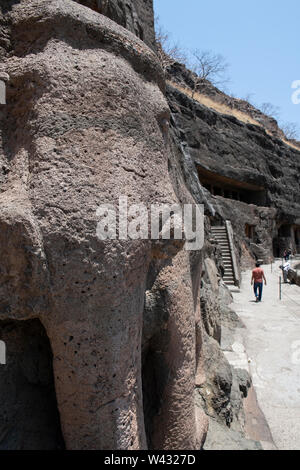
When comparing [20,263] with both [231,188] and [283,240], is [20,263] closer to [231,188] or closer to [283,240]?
[231,188]

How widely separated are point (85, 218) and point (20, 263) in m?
0.25

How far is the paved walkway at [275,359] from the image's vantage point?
299cm

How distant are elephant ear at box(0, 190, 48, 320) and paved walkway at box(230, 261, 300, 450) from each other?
2.48 meters

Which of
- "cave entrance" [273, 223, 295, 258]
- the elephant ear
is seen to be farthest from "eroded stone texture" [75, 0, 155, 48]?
"cave entrance" [273, 223, 295, 258]

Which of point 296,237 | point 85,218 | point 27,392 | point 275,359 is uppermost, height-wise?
point 296,237

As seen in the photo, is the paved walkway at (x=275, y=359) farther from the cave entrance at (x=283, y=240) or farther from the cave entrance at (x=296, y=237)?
the cave entrance at (x=296, y=237)

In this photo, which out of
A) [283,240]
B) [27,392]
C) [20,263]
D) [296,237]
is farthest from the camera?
[296,237]

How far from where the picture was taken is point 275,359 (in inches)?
167

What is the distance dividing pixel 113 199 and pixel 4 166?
0.45 meters

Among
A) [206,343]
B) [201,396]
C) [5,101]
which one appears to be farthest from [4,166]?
[206,343]

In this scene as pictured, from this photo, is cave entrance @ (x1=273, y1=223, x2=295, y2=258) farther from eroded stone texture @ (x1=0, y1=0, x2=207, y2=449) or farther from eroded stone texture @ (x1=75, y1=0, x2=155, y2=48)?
eroded stone texture @ (x1=0, y1=0, x2=207, y2=449)

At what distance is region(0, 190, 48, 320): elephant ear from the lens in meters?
1.09

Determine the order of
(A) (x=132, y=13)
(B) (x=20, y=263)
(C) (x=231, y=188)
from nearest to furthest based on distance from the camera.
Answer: (B) (x=20, y=263) → (A) (x=132, y=13) → (C) (x=231, y=188)

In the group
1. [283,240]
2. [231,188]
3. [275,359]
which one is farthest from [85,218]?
[283,240]
